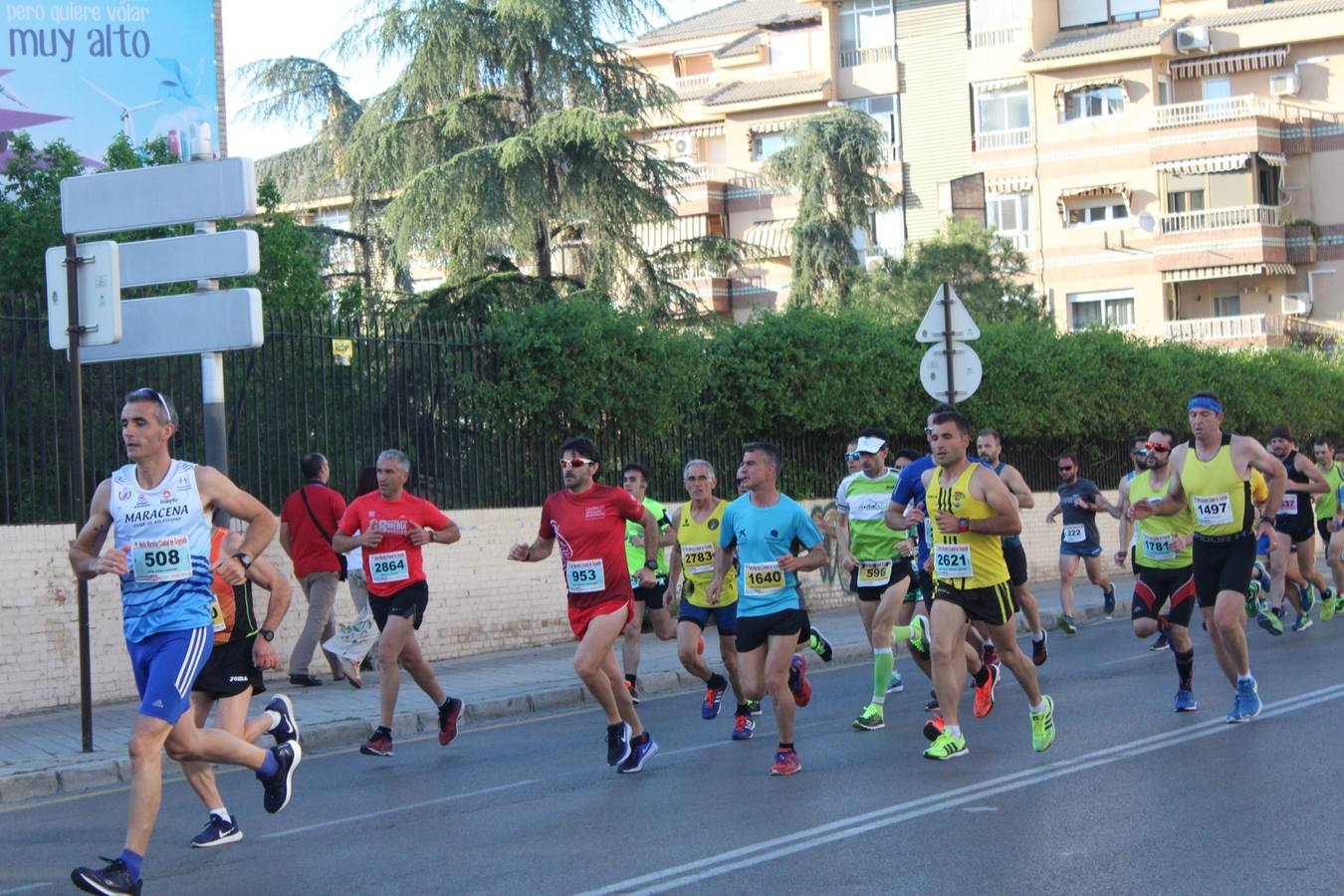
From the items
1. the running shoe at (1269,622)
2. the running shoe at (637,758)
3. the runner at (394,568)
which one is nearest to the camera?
the running shoe at (637,758)

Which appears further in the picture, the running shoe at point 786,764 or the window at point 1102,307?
the window at point 1102,307

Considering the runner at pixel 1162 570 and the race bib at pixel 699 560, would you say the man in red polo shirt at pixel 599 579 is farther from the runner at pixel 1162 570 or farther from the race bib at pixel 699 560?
the runner at pixel 1162 570

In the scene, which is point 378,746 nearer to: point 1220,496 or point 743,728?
point 743,728

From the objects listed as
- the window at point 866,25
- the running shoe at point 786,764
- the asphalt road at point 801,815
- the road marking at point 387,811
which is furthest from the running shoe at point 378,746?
the window at point 866,25

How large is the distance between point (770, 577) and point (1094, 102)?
4690 centimetres

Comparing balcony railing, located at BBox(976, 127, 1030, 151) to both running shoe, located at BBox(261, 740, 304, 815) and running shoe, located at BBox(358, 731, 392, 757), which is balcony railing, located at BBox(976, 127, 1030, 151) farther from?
running shoe, located at BBox(261, 740, 304, 815)

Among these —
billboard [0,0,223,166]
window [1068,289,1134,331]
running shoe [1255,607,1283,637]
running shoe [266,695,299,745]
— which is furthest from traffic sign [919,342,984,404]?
window [1068,289,1134,331]

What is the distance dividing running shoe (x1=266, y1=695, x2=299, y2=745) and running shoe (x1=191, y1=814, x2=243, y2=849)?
18.6 inches

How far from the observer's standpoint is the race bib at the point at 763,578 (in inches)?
414

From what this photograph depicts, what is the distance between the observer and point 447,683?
1590cm

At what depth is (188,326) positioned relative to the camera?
1316cm

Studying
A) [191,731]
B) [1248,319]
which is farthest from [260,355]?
[1248,319]

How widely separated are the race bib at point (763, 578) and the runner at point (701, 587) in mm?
2205

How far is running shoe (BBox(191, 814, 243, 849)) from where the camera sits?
8.84 m
